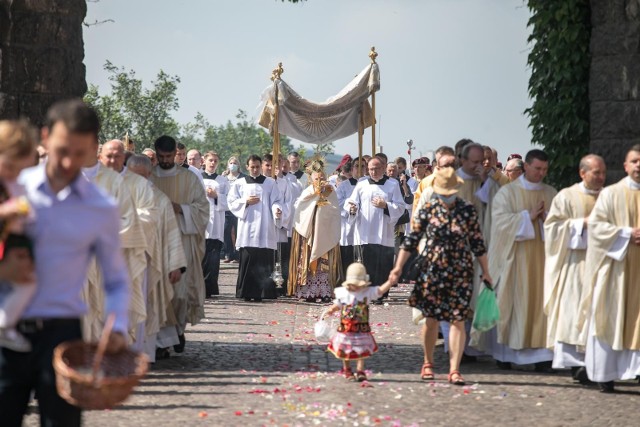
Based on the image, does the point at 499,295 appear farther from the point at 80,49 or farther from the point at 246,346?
the point at 80,49

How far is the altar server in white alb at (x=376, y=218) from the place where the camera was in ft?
69.7

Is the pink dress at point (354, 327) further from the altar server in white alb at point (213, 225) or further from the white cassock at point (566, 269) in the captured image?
the altar server in white alb at point (213, 225)

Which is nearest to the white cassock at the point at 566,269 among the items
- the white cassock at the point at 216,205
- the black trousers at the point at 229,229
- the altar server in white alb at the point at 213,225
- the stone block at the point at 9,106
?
the stone block at the point at 9,106

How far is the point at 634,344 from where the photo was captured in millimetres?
11133

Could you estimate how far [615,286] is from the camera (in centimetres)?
1128

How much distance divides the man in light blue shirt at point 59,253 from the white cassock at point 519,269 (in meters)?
7.65

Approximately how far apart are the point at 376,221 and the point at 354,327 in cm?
1005

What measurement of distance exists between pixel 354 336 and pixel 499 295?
205 centimetres

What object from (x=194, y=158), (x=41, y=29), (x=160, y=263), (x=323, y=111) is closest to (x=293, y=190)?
(x=323, y=111)

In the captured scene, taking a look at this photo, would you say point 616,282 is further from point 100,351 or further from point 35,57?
point 100,351

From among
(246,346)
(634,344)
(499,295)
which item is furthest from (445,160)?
(246,346)

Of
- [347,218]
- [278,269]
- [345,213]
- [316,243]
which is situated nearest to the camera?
[316,243]

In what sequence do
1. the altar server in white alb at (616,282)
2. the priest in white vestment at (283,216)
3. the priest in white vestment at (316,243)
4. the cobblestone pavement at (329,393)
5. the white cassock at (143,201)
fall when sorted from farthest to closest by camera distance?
1. the priest in white vestment at (283,216)
2. the priest in white vestment at (316,243)
3. the white cassock at (143,201)
4. the altar server in white alb at (616,282)
5. the cobblestone pavement at (329,393)

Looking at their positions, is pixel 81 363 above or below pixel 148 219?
below
